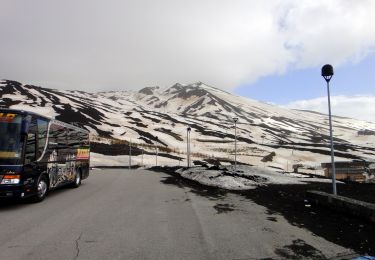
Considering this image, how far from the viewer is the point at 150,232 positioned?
9.18 metres

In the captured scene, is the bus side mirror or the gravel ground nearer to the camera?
the gravel ground

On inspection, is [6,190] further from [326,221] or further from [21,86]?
[21,86]

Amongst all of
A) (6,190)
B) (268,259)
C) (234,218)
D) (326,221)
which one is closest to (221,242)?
(268,259)

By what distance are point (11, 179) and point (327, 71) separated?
11.0m

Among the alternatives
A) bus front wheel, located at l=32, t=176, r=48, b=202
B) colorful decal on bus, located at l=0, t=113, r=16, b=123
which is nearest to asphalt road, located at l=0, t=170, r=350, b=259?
bus front wheel, located at l=32, t=176, r=48, b=202

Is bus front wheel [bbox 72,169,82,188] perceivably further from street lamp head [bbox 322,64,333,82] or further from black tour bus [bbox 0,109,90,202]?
street lamp head [bbox 322,64,333,82]

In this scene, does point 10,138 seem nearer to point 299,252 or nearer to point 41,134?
point 41,134

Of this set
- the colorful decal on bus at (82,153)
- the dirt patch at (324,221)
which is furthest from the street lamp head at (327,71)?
the colorful decal on bus at (82,153)

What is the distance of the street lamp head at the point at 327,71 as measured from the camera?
44.7ft

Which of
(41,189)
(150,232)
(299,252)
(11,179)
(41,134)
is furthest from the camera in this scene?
(41,189)

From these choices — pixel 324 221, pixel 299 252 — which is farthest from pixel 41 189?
pixel 299 252

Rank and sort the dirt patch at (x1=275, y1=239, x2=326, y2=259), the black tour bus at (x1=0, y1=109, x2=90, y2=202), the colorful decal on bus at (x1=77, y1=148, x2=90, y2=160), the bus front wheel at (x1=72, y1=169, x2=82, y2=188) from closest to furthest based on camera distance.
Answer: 1. the dirt patch at (x1=275, y1=239, x2=326, y2=259)
2. the black tour bus at (x1=0, y1=109, x2=90, y2=202)
3. the bus front wheel at (x1=72, y1=169, x2=82, y2=188)
4. the colorful decal on bus at (x1=77, y1=148, x2=90, y2=160)

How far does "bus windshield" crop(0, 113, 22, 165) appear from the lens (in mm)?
12656

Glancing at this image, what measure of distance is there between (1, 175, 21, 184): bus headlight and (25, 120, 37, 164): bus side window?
0.66m
